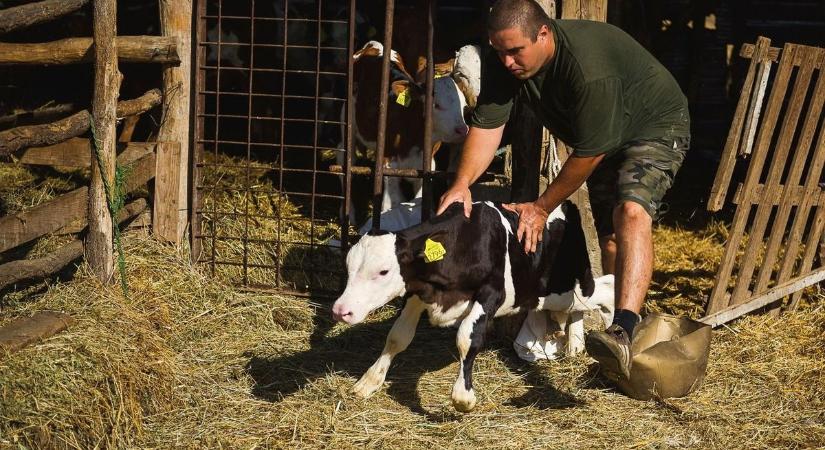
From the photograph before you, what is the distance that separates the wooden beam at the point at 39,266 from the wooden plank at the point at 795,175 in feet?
15.4

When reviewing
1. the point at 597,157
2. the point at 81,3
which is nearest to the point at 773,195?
the point at 597,157

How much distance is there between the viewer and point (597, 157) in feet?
18.4

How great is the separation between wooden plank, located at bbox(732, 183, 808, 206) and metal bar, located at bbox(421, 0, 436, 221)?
211cm

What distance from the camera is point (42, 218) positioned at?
238 inches

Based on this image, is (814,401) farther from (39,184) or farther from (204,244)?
(39,184)

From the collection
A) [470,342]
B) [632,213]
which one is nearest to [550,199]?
[632,213]

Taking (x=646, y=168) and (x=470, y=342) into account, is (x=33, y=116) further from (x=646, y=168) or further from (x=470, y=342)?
(x=646, y=168)

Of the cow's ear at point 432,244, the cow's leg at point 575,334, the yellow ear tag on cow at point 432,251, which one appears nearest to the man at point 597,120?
the cow's ear at point 432,244

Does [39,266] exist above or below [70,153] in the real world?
below

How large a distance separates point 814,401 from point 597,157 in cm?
206

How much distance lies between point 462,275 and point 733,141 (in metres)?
2.40

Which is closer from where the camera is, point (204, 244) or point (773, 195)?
point (773, 195)

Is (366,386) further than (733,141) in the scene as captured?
No

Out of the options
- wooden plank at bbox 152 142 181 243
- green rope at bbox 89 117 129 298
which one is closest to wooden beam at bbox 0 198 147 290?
green rope at bbox 89 117 129 298
